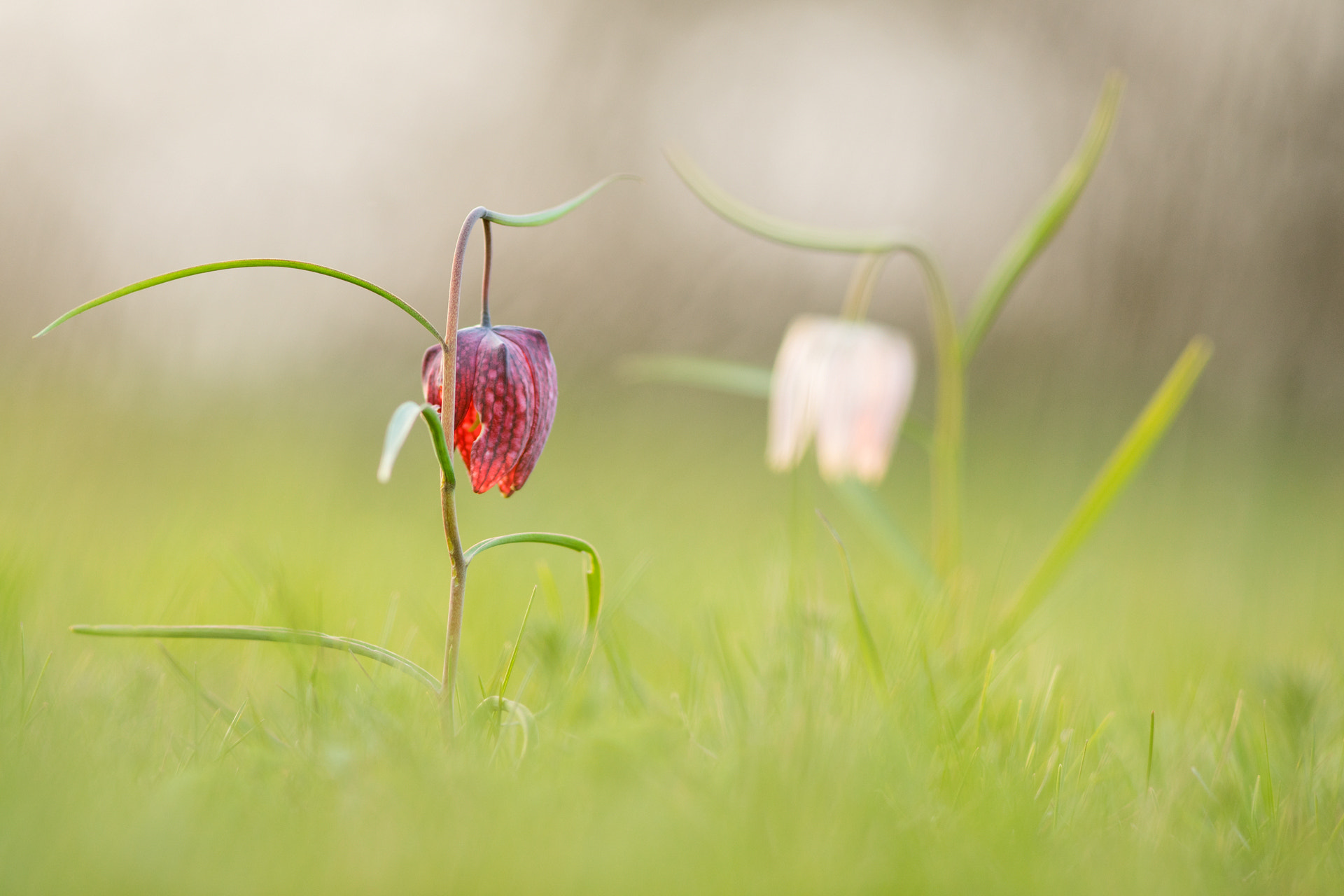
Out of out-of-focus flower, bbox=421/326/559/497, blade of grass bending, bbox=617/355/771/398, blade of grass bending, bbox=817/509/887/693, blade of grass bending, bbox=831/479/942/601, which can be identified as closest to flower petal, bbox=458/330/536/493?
out-of-focus flower, bbox=421/326/559/497

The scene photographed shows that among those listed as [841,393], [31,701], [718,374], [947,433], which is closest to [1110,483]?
[947,433]

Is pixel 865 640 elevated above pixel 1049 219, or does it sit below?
below

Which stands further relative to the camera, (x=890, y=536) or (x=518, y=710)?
(x=890, y=536)

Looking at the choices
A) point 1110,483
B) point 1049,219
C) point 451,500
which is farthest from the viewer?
point 1049,219

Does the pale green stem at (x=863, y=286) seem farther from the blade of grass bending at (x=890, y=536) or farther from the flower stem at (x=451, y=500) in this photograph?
the flower stem at (x=451, y=500)

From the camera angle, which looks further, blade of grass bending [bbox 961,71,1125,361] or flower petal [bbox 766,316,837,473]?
flower petal [bbox 766,316,837,473]

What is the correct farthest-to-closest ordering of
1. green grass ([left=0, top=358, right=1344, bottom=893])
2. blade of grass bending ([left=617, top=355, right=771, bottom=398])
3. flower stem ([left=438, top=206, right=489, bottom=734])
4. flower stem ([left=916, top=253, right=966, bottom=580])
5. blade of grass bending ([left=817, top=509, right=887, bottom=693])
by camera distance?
blade of grass bending ([left=617, top=355, right=771, bottom=398]) < flower stem ([left=916, top=253, right=966, bottom=580]) < blade of grass bending ([left=817, top=509, right=887, bottom=693]) < flower stem ([left=438, top=206, right=489, bottom=734]) < green grass ([left=0, top=358, right=1344, bottom=893])

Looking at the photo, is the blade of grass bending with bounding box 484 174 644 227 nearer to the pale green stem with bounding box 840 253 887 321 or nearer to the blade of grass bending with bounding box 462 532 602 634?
the blade of grass bending with bounding box 462 532 602 634

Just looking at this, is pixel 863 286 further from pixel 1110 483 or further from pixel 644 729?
pixel 644 729
